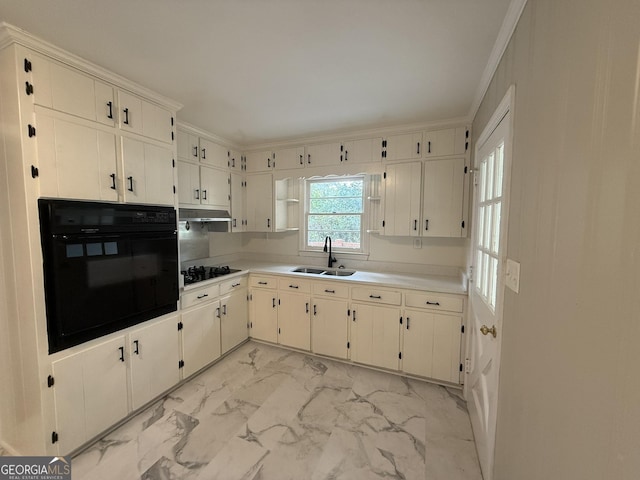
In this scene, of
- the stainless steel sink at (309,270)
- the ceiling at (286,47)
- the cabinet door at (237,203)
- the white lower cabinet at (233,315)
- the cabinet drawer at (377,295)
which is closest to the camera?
the ceiling at (286,47)

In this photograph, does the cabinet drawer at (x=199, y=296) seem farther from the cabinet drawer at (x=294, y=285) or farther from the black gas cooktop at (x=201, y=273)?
the cabinet drawer at (x=294, y=285)

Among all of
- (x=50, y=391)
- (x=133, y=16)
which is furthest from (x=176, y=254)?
(x=133, y=16)

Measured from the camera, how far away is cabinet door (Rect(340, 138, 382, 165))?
2998 millimetres

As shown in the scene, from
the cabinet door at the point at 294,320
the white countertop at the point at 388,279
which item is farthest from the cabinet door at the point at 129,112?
the cabinet door at the point at 294,320

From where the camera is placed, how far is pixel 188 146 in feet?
9.37

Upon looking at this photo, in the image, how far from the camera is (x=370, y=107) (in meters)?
2.42

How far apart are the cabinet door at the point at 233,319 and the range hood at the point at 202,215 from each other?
90 cm

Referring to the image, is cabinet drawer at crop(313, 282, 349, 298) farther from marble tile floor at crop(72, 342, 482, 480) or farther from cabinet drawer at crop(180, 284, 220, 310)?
cabinet drawer at crop(180, 284, 220, 310)

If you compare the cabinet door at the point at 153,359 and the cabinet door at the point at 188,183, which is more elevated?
the cabinet door at the point at 188,183

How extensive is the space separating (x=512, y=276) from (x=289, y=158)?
2.84m

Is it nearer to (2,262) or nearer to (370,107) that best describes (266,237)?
(370,107)

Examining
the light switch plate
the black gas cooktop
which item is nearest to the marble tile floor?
the black gas cooktop

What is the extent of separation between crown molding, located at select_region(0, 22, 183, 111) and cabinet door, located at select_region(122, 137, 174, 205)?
0.39m

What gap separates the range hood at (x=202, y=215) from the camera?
273cm
